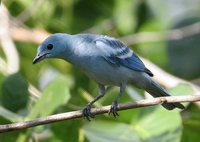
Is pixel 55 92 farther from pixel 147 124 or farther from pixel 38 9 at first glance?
pixel 38 9

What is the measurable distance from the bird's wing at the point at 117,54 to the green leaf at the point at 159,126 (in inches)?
9.3

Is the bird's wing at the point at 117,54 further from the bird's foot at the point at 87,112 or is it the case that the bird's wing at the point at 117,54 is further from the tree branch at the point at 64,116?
the tree branch at the point at 64,116

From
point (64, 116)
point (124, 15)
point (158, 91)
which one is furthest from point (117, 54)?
point (124, 15)

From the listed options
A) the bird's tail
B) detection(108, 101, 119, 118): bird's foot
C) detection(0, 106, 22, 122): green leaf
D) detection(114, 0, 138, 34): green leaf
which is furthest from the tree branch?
detection(114, 0, 138, 34): green leaf

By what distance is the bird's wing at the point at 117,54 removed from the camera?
13.0ft

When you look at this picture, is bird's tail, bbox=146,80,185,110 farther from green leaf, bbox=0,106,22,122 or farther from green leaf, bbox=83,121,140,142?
green leaf, bbox=0,106,22,122

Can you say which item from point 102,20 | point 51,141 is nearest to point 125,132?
point 51,141

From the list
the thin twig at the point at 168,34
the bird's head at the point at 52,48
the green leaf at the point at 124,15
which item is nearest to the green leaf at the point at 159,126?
the bird's head at the point at 52,48

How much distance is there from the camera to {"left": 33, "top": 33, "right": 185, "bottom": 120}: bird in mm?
3820

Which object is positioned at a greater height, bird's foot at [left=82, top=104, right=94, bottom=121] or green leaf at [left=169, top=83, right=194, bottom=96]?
green leaf at [left=169, top=83, right=194, bottom=96]

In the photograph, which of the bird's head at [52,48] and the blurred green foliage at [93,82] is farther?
the blurred green foliage at [93,82]

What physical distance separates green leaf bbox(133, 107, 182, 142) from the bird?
7 centimetres

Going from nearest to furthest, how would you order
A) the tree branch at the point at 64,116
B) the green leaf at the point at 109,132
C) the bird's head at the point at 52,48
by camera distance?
the tree branch at the point at 64,116, the bird's head at the point at 52,48, the green leaf at the point at 109,132

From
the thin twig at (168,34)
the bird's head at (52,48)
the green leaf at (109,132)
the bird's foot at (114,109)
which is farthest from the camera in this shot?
the thin twig at (168,34)
